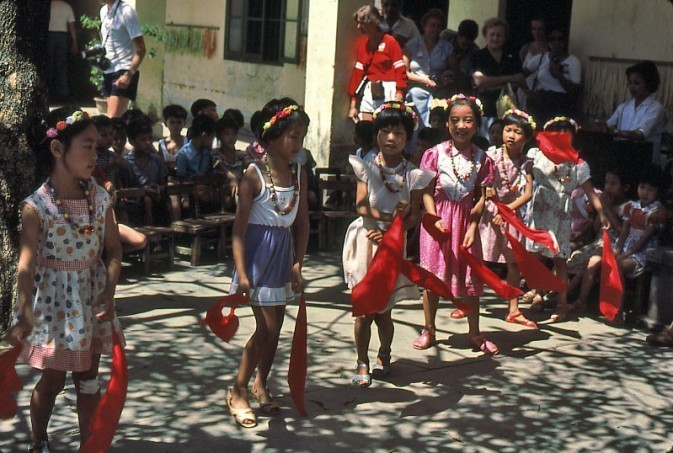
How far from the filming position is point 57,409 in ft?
18.2

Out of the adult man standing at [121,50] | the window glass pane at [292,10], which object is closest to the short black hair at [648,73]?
the adult man standing at [121,50]

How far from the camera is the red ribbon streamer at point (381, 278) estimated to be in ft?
19.8

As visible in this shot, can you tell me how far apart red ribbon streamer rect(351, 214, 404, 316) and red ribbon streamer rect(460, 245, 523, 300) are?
0.92 meters

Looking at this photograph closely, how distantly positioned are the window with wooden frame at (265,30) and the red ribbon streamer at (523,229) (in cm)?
887

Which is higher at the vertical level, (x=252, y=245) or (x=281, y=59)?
(x=281, y=59)

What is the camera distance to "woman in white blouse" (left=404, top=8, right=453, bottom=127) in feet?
37.2

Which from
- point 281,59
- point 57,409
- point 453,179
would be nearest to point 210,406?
point 57,409

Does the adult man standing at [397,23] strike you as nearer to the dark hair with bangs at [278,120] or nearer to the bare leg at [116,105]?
the bare leg at [116,105]

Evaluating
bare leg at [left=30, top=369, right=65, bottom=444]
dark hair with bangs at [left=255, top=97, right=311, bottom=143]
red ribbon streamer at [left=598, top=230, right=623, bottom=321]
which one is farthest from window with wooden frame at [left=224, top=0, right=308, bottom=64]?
bare leg at [left=30, top=369, right=65, bottom=444]

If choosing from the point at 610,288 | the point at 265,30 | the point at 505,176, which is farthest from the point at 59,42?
the point at 610,288

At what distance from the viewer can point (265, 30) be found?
16.8m

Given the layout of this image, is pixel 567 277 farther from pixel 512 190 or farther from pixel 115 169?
pixel 115 169

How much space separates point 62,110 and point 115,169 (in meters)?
3.95

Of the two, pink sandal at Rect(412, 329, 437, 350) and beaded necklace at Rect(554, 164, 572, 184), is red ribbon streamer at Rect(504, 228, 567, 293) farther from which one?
beaded necklace at Rect(554, 164, 572, 184)
